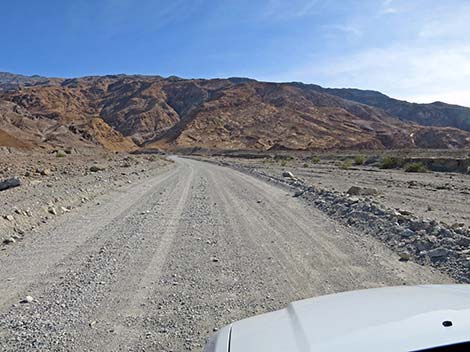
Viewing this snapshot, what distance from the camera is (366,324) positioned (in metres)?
2.42

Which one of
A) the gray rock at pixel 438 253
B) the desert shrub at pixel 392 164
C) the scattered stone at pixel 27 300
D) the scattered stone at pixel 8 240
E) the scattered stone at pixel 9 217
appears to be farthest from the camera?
the desert shrub at pixel 392 164

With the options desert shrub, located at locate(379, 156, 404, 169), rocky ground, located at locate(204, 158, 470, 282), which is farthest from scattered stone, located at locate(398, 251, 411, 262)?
desert shrub, located at locate(379, 156, 404, 169)


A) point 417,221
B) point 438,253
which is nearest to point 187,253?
point 438,253

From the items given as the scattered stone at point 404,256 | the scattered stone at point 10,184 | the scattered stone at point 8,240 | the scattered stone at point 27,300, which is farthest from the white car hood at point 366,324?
the scattered stone at point 10,184

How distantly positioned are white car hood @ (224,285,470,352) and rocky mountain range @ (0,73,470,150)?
3429 inches

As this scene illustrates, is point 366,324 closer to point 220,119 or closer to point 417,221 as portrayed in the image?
point 417,221

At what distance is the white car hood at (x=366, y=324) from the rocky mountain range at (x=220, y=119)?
286 feet

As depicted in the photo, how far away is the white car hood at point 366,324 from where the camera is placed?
220 centimetres

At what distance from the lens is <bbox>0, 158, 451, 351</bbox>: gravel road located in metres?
5.00

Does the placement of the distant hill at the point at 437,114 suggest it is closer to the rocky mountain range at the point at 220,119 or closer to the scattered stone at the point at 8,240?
the rocky mountain range at the point at 220,119

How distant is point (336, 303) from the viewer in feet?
9.64

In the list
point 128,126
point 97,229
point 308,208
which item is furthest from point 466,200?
point 128,126

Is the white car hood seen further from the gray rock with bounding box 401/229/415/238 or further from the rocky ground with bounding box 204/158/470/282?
the gray rock with bounding box 401/229/415/238

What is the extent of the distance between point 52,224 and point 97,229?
151 cm
